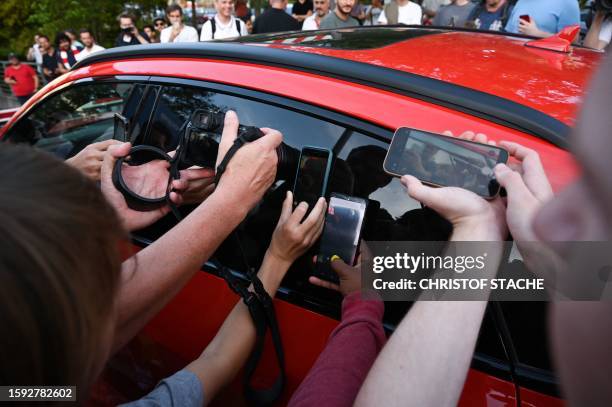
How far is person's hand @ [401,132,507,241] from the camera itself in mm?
923

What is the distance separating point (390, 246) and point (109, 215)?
27.5 inches

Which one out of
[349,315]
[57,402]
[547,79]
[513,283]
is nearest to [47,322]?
[57,402]

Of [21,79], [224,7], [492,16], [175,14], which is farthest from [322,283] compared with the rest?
[21,79]

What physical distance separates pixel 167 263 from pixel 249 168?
33cm

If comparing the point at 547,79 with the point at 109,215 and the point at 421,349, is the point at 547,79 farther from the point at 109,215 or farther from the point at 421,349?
the point at 109,215

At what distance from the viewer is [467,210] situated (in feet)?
3.09

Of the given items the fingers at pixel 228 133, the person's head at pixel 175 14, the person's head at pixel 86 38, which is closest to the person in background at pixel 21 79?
the person's head at pixel 86 38

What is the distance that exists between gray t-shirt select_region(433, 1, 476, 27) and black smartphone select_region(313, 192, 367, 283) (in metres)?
3.57

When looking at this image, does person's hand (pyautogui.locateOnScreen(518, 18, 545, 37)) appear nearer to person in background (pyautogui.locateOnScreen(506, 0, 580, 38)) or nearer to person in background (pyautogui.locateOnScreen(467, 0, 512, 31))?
person in background (pyautogui.locateOnScreen(506, 0, 580, 38))

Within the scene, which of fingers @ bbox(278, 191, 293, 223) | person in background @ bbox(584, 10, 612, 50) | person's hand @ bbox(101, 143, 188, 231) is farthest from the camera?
person in background @ bbox(584, 10, 612, 50)

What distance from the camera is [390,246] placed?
1182 millimetres

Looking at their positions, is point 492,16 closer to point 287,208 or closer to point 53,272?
point 287,208

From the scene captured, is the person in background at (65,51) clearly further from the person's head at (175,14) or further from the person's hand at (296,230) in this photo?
the person's hand at (296,230)

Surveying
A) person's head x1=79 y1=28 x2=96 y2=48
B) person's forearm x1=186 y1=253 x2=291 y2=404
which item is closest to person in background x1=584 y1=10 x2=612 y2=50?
person's forearm x1=186 y1=253 x2=291 y2=404
